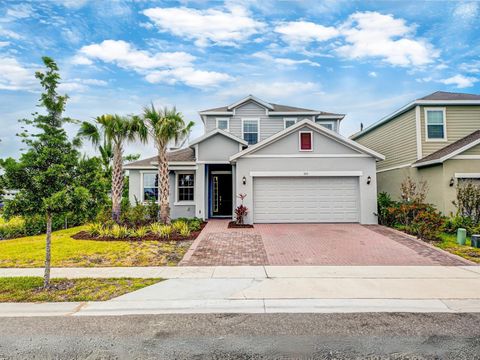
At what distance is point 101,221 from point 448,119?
19.5m

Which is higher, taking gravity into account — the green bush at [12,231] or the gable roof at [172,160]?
the gable roof at [172,160]

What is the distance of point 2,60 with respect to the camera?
39.7ft

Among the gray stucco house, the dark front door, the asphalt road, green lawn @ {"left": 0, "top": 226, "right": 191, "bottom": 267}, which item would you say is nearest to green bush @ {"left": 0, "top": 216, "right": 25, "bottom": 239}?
green lawn @ {"left": 0, "top": 226, "right": 191, "bottom": 267}

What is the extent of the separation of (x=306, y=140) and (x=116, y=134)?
32.6ft

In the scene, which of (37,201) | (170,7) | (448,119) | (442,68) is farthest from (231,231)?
(442,68)

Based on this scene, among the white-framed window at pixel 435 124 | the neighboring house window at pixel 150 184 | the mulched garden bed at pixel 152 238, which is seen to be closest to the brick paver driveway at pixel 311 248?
the mulched garden bed at pixel 152 238

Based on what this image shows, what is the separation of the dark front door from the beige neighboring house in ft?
34.9

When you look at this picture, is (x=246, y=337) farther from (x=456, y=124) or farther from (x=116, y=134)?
(x=456, y=124)

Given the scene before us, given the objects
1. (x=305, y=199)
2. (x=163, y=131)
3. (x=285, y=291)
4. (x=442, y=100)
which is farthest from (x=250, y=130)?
(x=285, y=291)

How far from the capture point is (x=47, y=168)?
6.18m

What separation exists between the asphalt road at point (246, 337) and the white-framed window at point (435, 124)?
1351 cm

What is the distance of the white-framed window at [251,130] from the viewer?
19750 mm

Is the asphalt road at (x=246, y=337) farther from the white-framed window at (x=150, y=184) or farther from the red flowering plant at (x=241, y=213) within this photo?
the white-framed window at (x=150, y=184)

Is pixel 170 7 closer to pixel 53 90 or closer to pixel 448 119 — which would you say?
pixel 53 90
